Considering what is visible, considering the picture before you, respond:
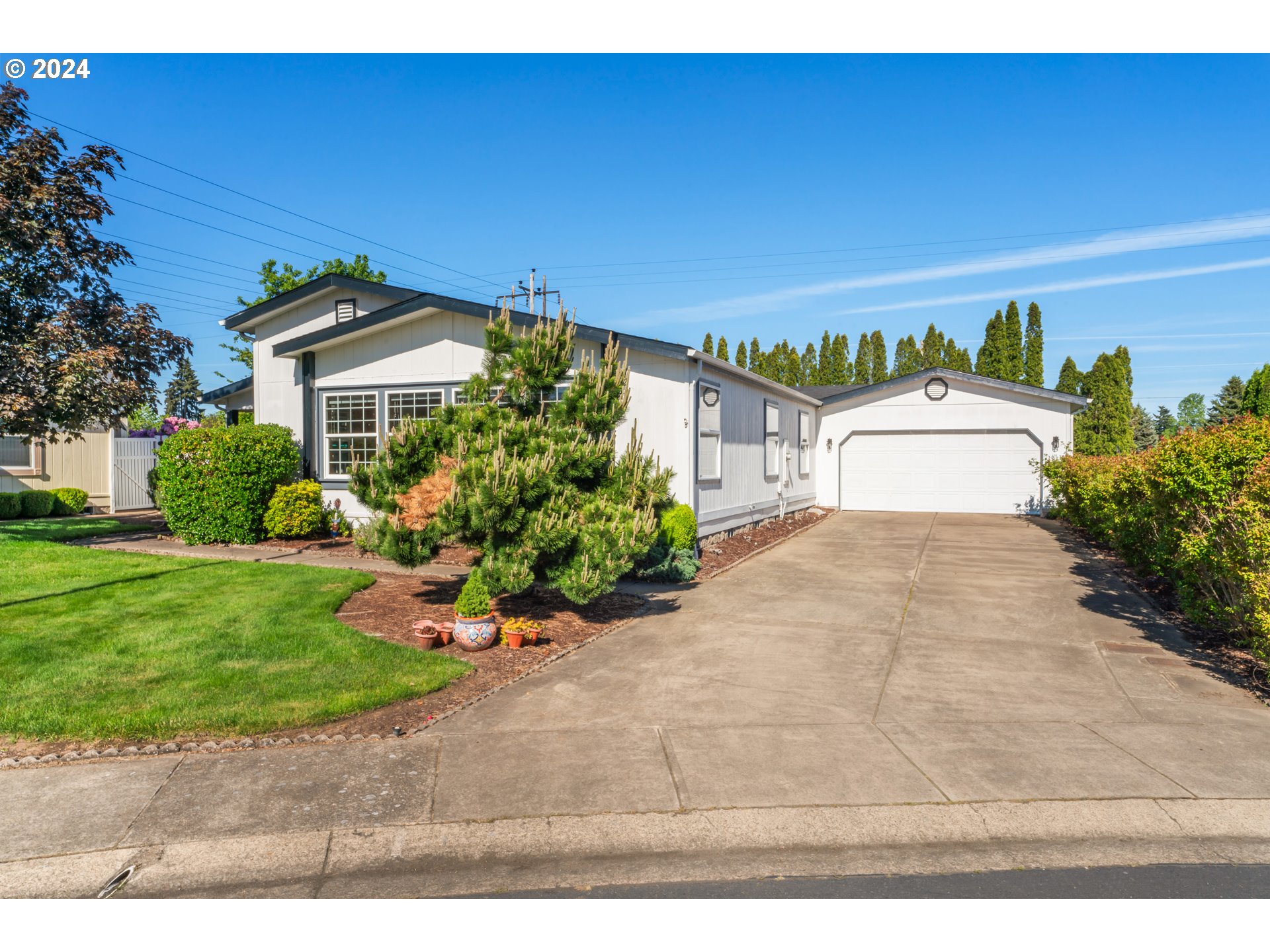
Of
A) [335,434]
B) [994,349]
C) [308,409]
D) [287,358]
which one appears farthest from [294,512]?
[994,349]

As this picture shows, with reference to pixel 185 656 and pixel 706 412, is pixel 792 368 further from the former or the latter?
pixel 185 656

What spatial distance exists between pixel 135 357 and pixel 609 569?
37.5 feet

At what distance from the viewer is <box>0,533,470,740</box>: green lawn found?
541 cm

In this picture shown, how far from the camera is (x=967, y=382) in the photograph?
68.4 feet

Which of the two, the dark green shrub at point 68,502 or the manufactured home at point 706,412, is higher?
the manufactured home at point 706,412

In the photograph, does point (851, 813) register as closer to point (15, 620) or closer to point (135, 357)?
point (15, 620)

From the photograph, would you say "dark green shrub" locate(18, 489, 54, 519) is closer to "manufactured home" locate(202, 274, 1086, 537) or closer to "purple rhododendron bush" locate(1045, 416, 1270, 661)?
"manufactured home" locate(202, 274, 1086, 537)

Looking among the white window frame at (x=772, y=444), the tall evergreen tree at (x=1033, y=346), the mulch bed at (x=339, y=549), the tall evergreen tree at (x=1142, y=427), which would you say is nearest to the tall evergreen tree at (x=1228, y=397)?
the tall evergreen tree at (x=1142, y=427)

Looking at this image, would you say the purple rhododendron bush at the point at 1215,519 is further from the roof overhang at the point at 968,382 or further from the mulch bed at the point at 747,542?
the roof overhang at the point at 968,382

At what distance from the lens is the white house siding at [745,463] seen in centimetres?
1380

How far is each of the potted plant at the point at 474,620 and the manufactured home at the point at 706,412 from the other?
276 cm


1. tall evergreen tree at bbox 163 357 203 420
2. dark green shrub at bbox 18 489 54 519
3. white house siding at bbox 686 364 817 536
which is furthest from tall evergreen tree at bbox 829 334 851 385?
tall evergreen tree at bbox 163 357 203 420
